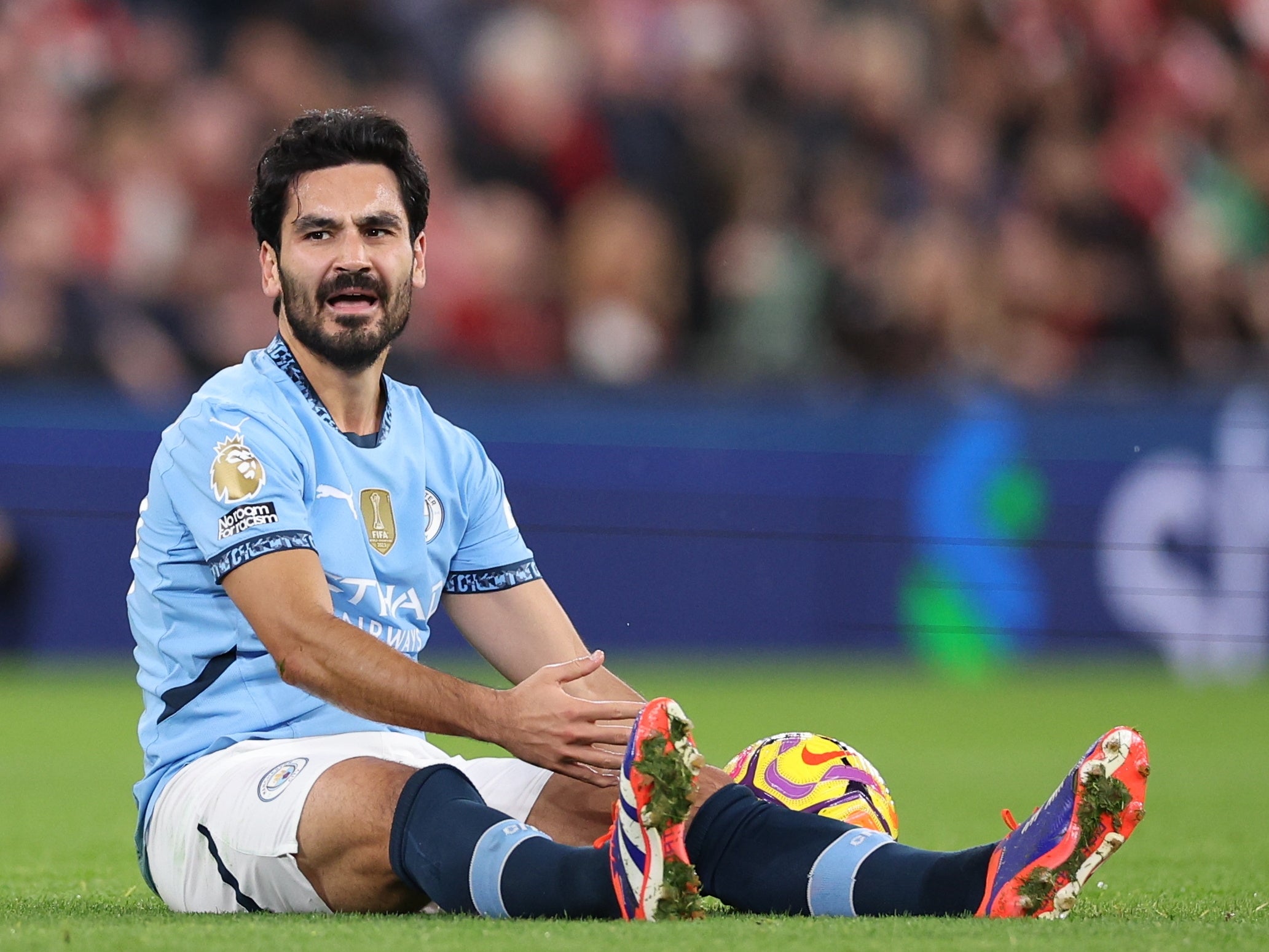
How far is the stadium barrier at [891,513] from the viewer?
36.4ft

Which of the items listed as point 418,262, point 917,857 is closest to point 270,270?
point 418,262

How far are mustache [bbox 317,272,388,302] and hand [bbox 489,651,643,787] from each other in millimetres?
1003

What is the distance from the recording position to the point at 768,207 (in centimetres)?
1212

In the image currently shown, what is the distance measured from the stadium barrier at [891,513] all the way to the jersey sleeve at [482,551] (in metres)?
6.34

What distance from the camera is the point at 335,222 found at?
14.2 ft

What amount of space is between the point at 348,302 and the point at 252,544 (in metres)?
0.64

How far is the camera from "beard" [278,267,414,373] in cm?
429

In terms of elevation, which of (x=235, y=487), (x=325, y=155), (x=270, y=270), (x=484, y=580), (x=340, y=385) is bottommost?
(x=484, y=580)

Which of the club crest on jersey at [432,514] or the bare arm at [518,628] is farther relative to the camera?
the bare arm at [518,628]

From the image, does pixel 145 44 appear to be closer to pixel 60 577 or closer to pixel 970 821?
pixel 60 577

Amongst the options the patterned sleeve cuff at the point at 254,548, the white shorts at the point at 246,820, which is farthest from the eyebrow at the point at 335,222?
the white shorts at the point at 246,820

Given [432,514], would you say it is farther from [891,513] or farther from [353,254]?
[891,513]

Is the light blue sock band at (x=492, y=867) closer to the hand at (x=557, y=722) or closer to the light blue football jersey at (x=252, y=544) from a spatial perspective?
the hand at (x=557, y=722)

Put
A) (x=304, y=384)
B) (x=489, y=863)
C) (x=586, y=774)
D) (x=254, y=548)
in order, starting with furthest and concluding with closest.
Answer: (x=304, y=384), (x=254, y=548), (x=586, y=774), (x=489, y=863)
